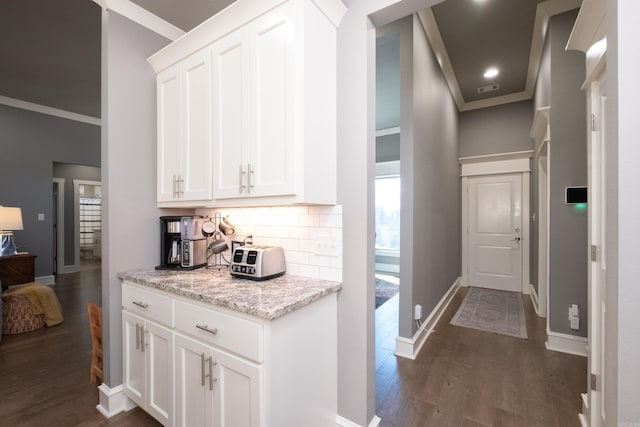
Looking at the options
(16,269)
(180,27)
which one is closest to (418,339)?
(180,27)

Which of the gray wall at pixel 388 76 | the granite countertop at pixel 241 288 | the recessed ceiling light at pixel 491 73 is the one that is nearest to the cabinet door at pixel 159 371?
the granite countertop at pixel 241 288

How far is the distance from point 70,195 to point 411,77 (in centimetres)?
738

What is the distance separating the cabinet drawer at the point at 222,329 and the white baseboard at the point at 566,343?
311 centimetres

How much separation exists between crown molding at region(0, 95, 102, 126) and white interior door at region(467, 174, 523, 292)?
24.6 feet

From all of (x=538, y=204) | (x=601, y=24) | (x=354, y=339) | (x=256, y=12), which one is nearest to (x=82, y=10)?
(x=256, y=12)

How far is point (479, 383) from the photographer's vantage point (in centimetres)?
223

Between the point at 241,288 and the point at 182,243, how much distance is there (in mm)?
783

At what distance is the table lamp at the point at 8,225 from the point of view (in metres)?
3.63

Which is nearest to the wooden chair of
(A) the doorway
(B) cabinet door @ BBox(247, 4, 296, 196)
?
(B) cabinet door @ BBox(247, 4, 296, 196)

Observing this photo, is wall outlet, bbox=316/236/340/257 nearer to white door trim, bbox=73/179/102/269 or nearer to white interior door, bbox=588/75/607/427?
white interior door, bbox=588/75/607/427

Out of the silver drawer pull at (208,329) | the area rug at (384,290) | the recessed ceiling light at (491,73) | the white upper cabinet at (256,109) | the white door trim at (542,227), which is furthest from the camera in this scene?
the area rug at (384,290)

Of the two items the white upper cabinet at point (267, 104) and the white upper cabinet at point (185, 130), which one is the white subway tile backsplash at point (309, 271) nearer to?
the white upper cabinet at point (267, 104)

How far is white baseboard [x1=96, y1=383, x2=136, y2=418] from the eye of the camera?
1.89m

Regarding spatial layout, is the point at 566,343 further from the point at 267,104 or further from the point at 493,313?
the point at 267,104
